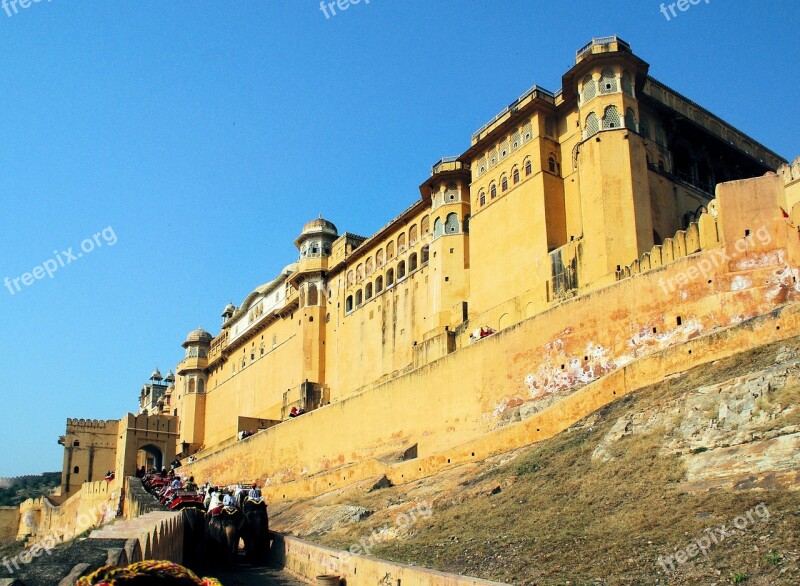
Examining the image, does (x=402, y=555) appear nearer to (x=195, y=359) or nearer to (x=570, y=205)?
(x=570, y=205)

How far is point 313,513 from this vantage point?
23.0m

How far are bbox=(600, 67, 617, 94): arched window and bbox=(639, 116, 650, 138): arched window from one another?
1.71m

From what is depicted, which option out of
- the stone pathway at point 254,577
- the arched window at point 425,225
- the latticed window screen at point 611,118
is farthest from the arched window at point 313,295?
the stone pathway at point 254,577

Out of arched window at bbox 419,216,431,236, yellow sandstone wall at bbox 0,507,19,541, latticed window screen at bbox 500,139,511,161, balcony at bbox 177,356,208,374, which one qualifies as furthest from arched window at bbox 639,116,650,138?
balcony at bbox 177,356,208,374

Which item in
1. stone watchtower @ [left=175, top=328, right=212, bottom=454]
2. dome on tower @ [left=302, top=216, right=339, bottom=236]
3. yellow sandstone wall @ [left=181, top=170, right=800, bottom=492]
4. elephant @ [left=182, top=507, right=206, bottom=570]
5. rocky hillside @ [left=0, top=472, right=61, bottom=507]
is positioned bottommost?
elephant @ [left=182, top=507, right=206, bottom=570]

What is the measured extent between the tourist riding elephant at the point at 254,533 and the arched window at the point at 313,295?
30.1 m

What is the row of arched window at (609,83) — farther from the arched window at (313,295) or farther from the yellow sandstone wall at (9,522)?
the yellow sandstone wall at (9,522)

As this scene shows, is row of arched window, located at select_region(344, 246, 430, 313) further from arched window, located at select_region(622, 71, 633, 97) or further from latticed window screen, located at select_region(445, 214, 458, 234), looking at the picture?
arched window, located at select_region(622, 71, 633, 97)

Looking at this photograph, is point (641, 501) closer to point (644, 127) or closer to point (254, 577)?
point (254, 577)

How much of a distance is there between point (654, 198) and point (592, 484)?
15.9 metres

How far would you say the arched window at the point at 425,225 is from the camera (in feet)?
125

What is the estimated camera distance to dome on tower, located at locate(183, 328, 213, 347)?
6600 centimetres

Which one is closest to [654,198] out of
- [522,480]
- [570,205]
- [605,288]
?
[570,205]

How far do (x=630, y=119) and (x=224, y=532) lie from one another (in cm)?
1846
